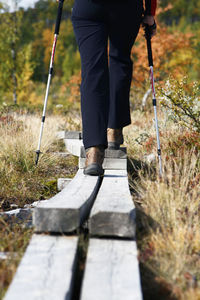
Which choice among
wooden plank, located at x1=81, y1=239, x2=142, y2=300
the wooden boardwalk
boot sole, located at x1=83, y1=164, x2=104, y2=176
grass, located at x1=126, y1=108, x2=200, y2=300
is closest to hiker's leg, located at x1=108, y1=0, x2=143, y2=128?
boot sole, located at x1=83, y1=164, x2=104, y2=176

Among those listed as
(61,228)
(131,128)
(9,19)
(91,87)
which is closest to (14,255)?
(61,228)

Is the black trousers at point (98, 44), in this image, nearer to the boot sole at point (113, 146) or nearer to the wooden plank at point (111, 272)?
the boot sole at point (113, 146)

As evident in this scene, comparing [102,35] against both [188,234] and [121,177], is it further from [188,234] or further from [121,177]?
[188,234]

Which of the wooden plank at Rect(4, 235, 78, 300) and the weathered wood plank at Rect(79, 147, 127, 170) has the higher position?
the weathered wood plank at Rect(79, 147, 127, 170)

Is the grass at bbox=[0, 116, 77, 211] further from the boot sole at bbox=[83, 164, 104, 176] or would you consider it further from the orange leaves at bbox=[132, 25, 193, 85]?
the orange leaves at bbox=[132, 25, 193, 85]

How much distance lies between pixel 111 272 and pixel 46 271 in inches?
10.4

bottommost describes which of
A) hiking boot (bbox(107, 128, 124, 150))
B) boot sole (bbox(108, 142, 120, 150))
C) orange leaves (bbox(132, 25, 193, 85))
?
boot sole (bbox(108, 142, 120, 150))

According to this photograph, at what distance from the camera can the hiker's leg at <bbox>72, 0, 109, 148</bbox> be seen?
104 inches

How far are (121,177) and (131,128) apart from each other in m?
3.22

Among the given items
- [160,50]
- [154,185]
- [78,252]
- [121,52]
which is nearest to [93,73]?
[121,52]

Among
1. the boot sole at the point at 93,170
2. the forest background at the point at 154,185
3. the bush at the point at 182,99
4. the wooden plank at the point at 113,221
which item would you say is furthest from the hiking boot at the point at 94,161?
the bush at the point at 182,99

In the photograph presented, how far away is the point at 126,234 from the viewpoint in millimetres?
1659

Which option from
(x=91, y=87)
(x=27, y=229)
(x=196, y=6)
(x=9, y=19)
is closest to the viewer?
(x=27, y=229)

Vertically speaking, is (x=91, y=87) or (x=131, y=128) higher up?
(x=91, y=87)
